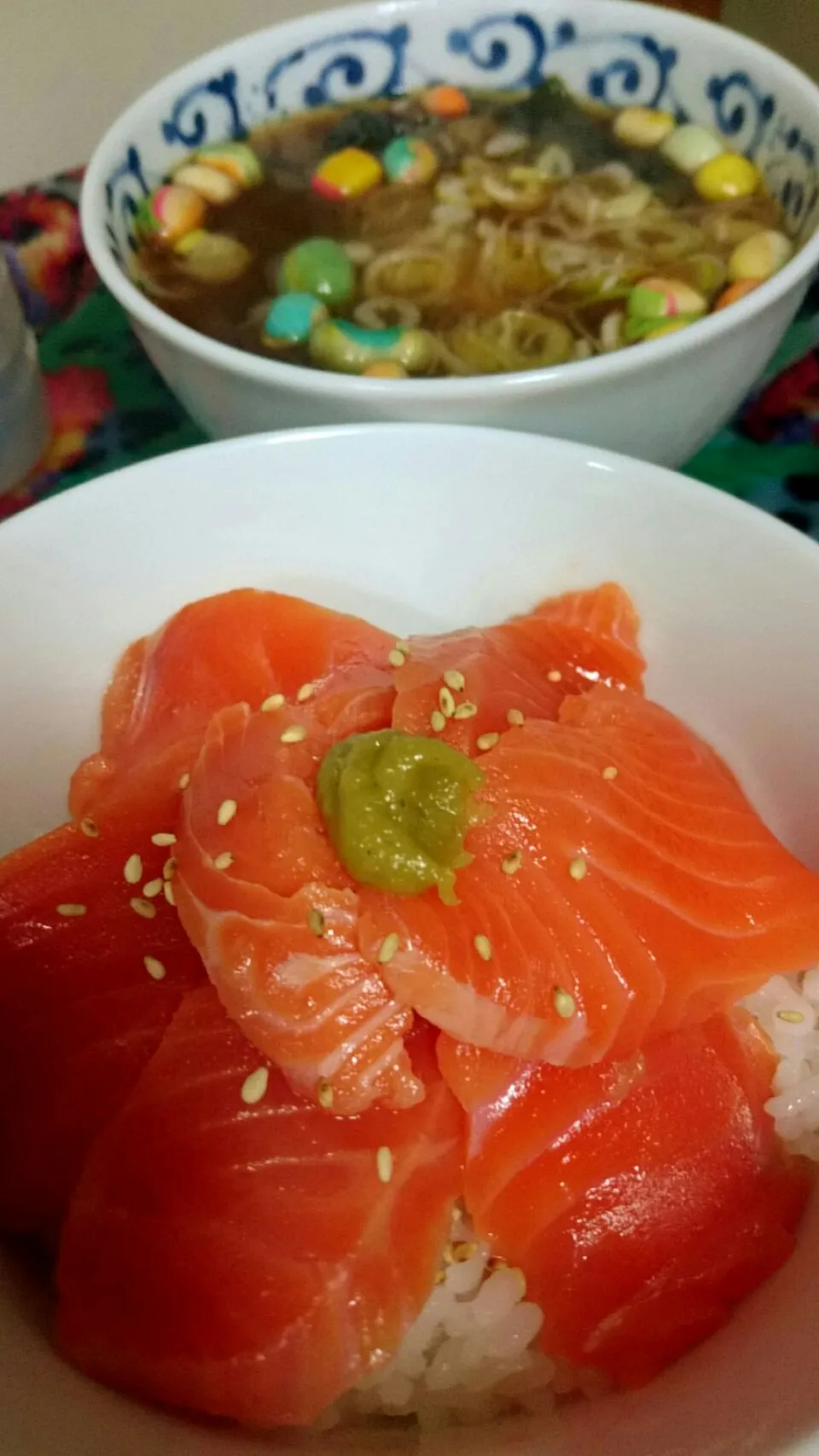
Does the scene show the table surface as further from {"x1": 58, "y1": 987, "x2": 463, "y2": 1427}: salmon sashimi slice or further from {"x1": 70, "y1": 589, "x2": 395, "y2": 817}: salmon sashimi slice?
{"x1": 58, "y1": 987, "x2": 463, "y2": 1427}: salmon sashimi slice

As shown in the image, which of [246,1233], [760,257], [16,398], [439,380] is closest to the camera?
[246,1233]

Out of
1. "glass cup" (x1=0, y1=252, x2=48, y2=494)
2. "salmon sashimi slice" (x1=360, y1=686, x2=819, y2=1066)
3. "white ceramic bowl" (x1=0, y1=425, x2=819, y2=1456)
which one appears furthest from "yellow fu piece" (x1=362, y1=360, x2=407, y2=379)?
"glass cup" (x1=0, y1=252, x2=48, y2=494)

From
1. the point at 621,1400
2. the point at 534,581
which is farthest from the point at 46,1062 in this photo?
the point at 534,581

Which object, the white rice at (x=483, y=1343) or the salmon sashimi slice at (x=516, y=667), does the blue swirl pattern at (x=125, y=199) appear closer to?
the salmon sashimi slice at (x=516, y=667)

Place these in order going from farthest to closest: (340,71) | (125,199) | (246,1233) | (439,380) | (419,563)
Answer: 1. (340,71)
2. (125,199)
3. (419,563)
4. (439,380)
5. (246,1233)

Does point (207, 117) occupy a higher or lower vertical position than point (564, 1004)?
higher

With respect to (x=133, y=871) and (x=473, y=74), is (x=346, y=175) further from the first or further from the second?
(x=133, y=871)

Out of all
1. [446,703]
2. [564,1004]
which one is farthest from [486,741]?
[564,1004]
